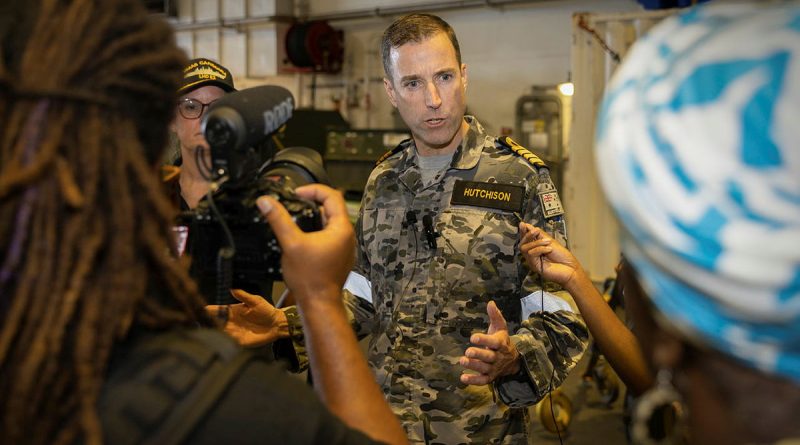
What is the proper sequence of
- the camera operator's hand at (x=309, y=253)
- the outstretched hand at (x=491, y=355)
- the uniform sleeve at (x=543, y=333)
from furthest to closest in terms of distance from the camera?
1. the uniform sleeve at (x=543, y=333)
2. the outstretched hand at (x=491, y=355)
3. the camera operator's hand at (x=309, y=253)

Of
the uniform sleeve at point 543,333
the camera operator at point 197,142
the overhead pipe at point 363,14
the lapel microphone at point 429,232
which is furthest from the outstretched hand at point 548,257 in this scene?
the overhead pipe at point 363,14

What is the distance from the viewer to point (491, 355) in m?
1.71

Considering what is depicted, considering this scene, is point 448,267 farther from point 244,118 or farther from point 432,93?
point 244,118

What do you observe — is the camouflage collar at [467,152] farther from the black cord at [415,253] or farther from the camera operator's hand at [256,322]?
the camera operator's hand at [256,322]

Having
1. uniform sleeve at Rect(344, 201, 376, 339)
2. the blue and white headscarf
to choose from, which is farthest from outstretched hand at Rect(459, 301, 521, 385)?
the blue and white headscarf

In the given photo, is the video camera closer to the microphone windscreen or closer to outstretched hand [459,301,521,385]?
the microphone windscreen

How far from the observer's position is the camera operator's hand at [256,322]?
1.90m

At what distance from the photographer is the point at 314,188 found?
124 centimetres

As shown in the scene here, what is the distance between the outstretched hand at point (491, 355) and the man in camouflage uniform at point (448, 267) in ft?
0.04

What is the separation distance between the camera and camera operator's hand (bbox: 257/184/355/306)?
1154mm

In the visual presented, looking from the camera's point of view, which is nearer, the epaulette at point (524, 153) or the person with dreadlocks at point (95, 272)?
the person with dreadlocks at point (95, 272)

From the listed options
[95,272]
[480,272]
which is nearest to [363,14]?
[480,272]

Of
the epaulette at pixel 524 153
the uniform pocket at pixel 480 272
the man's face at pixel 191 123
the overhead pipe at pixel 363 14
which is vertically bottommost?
the uniform pocket at pixel 480 272

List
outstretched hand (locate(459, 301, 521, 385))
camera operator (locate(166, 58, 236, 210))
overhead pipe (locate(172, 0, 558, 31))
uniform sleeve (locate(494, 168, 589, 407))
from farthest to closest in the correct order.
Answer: overhead pipe (locate(172, 0, 558, 31)) < camera operator (locate(166, 58, 236, 210)) < uniform sleeve (locate(494, 168, 589, 407)) < outstretched hand (locate(459, 301, 521, 385))
